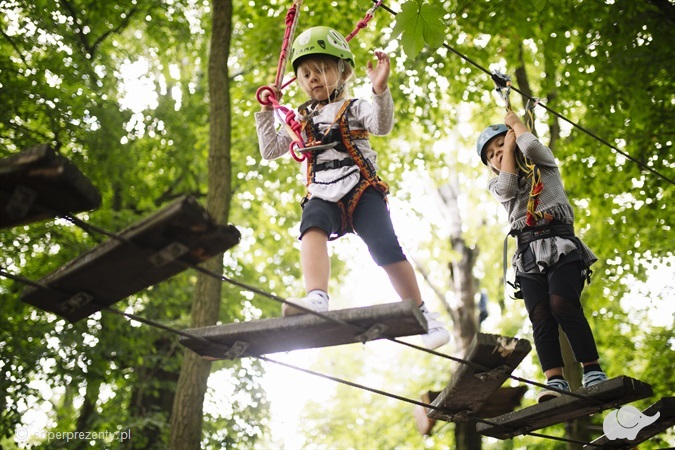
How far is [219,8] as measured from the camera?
7.50 metres

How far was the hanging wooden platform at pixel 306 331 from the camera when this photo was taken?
2.96 m

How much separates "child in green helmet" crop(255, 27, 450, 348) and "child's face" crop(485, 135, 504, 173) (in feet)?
3.23

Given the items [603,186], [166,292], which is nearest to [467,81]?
[603,186]

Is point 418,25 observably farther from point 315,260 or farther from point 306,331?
point 306,331

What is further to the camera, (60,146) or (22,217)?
(60,146)

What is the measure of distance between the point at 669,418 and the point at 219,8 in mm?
5359

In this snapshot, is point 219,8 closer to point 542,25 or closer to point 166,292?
point 542,25

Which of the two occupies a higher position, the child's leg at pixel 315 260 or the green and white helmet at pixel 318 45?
the green and white helmet at pixel 318 45

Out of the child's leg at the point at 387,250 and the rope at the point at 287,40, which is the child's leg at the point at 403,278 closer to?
the child's leg at the point at 387,250

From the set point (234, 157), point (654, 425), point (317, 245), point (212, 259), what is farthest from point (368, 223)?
point (234, 157)

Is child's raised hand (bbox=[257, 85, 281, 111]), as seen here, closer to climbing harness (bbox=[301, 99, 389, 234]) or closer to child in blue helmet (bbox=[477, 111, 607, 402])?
climbing harness (bbox=[301, 99, 389, 234])

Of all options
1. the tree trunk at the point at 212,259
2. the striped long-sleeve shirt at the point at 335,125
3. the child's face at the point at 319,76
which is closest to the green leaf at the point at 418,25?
the striped long-sleeve shirt at the point at 335,125

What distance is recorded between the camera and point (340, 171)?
12.5 ft

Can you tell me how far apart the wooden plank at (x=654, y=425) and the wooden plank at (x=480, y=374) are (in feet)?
3.88
